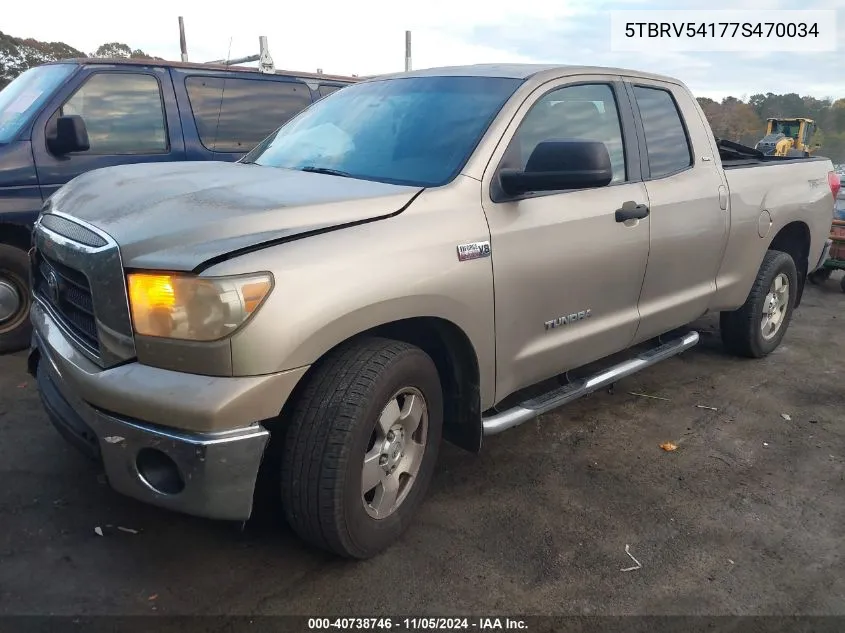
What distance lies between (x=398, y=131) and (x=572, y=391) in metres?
1.49

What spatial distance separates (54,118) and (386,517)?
147 inches

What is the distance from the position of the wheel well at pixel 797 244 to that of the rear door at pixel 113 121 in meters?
4.49

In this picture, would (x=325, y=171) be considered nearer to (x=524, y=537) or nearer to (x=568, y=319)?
(x=568, y=319)

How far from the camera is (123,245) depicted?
2191 mm

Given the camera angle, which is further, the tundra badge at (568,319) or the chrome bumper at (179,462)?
the tundra badge at (568,319)

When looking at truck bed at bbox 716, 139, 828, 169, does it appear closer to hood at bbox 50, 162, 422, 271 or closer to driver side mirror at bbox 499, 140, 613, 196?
driver side mirror at bbox 499, 140, 613, 196

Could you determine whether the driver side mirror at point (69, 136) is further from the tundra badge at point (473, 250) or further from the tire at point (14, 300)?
the tundra badge at point (473, 250)

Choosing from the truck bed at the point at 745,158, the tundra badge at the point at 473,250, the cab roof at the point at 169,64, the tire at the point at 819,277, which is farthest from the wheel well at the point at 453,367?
the tire at the point at 819,277

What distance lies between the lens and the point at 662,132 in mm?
3965

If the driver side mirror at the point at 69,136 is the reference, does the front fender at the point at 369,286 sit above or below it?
below

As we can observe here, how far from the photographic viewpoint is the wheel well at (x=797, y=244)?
5145 millimetres

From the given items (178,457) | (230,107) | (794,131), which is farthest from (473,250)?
(794,131)

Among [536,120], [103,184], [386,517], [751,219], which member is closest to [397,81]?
[536,120]

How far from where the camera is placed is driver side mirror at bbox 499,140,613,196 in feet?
8.91
